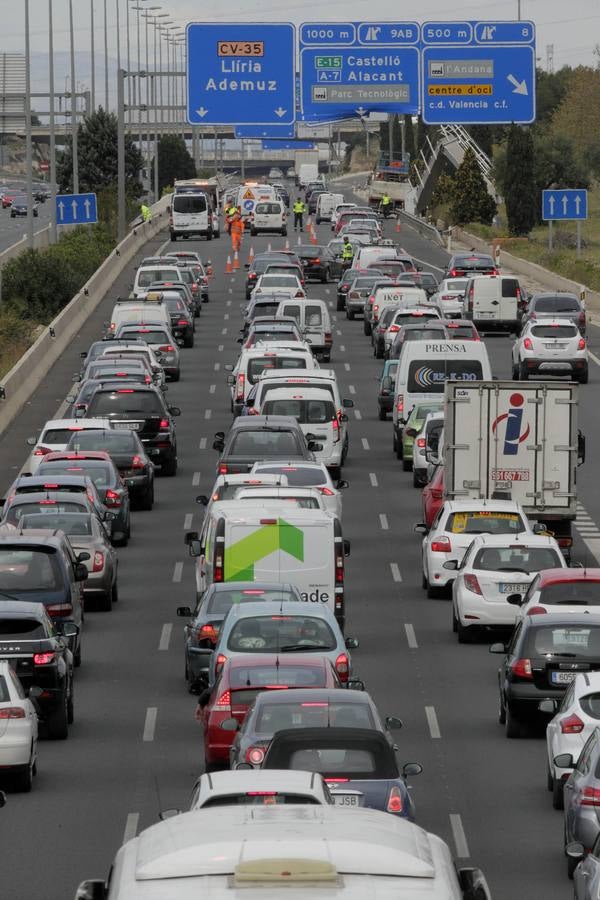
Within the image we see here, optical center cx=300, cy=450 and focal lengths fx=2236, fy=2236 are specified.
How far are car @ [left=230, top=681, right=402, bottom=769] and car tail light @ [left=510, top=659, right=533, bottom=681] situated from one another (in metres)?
3.76

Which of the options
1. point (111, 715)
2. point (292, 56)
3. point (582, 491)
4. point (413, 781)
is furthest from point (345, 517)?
point (292, 56)

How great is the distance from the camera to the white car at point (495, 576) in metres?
25.9

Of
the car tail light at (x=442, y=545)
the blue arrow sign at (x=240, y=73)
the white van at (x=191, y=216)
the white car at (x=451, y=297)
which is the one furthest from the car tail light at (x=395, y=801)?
the white van at (x=191, y=216)

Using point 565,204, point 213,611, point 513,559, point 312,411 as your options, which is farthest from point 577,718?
point 565,204

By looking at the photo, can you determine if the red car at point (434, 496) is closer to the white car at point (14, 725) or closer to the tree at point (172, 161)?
the white car at point (14, 725)

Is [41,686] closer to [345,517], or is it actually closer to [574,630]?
[574,630]

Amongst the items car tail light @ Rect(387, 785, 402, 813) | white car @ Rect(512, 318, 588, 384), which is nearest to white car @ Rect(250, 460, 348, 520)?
car tail light @ Rect(387, 785, 402, 813)

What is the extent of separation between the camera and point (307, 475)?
3053 centimetres

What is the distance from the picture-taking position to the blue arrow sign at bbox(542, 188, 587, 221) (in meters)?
73.6

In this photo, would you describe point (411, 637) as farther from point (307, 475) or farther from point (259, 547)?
point (307, 475)

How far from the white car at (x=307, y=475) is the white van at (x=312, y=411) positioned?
6.45m

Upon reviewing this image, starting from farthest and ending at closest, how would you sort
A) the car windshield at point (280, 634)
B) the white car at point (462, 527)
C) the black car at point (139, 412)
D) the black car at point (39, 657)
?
the black car at point (139, 412)
the white car at point (462, 527)
the black car at point (39, 657)
the car windshield at point (280, 634)

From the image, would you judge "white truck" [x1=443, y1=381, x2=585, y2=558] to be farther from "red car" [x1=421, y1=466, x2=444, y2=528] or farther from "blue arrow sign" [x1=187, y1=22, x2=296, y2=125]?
"blue arrow sign" [x1=187, y1=22, x2=296, y2=125]

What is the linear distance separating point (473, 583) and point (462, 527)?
3.04 metres
